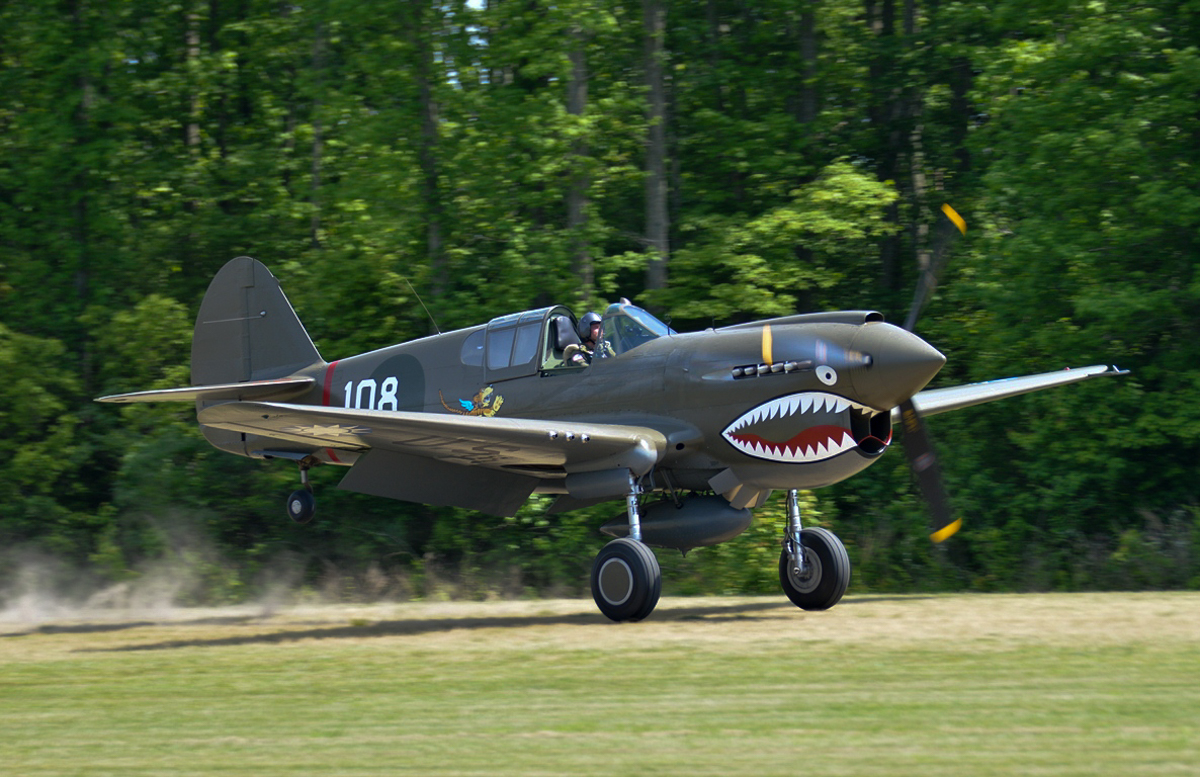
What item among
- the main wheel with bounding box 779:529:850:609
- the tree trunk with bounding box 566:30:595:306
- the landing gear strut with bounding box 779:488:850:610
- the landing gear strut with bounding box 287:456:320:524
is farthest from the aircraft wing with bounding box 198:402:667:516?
the tree trunk with bounding box 566:30:595:306

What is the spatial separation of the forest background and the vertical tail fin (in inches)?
122

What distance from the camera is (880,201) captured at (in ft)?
59.2

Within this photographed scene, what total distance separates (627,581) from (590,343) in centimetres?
249

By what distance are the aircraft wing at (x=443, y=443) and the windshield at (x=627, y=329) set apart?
0.91 meters

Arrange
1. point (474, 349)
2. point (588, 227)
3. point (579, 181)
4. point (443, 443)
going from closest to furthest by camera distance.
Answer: point (443, 443), point (474, 349), point (588, 227), point (579, 181)

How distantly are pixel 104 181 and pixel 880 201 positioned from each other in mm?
14458

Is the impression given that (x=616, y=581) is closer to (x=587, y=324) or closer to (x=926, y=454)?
(x=587, y=324)

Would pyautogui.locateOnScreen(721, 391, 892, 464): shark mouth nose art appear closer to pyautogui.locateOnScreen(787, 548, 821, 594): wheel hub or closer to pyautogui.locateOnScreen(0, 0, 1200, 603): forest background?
pyautogui.locateOnScreen(787, 548, 821, 594): wheel hub

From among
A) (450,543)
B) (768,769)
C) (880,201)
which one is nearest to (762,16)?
(880,201)

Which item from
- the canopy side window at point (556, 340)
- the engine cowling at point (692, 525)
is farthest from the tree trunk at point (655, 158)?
the engine cowling at point (692, 525)

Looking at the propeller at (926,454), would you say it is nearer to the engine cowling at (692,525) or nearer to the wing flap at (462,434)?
the engine cowling at (692,525)

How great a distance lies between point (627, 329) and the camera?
1073 cm

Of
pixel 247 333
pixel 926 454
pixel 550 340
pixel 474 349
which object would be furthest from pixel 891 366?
pixel 247 333

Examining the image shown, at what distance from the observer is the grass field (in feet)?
16.9
